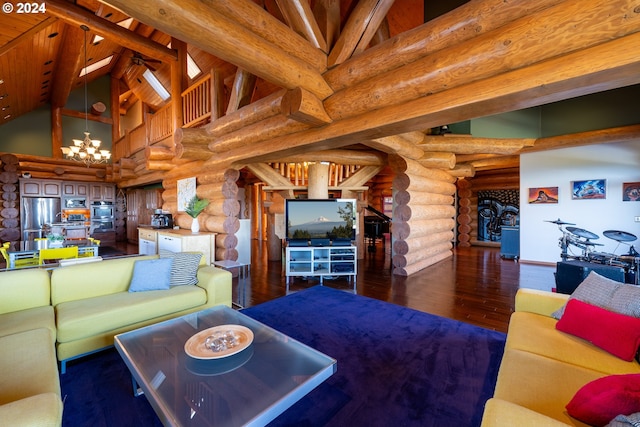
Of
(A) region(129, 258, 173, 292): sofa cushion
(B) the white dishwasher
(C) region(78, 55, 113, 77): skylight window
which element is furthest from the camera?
(C) region(78, 55, 113, 77): skylight window

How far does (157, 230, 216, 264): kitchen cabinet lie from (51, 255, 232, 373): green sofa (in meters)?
1.92

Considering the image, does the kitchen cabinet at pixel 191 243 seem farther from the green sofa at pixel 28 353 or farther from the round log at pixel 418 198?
the round log at pixel 418 198

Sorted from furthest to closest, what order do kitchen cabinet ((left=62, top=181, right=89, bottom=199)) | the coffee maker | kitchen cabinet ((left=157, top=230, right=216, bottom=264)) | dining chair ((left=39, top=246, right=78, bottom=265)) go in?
1. kitchen cabinet ((left=62, top=181, right=89, bottom=199))
2. the coffee maker
3. kitchen cabinet ((left=157, top=230, right=216, bottom=264))
4. dining chair ((left=39, top=246, right=78, bottom=265))

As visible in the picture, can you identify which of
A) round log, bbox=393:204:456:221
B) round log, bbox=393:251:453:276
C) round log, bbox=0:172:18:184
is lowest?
round log, bbox=393:251:453:276

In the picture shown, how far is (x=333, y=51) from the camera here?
3.21m

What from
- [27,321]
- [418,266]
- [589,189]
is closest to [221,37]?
[27,321]

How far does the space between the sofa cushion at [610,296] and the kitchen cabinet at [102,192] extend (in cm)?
1385

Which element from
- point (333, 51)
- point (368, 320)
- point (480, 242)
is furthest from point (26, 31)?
point (480, 242)

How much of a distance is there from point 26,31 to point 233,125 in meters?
3.86

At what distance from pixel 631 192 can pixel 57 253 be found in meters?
10.8

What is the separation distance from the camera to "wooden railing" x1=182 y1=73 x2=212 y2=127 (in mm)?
5566

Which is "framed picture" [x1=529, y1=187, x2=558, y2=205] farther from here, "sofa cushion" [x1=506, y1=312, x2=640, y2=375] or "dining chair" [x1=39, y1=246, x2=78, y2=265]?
"dining chair" [x1=39, y1=246, x2=78, y2=265]

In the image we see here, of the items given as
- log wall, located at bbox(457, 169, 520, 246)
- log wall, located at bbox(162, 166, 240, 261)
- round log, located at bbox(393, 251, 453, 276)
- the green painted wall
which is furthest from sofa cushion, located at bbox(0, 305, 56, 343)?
the green painted wall

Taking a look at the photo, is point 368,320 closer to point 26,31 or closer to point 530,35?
point 530,35
